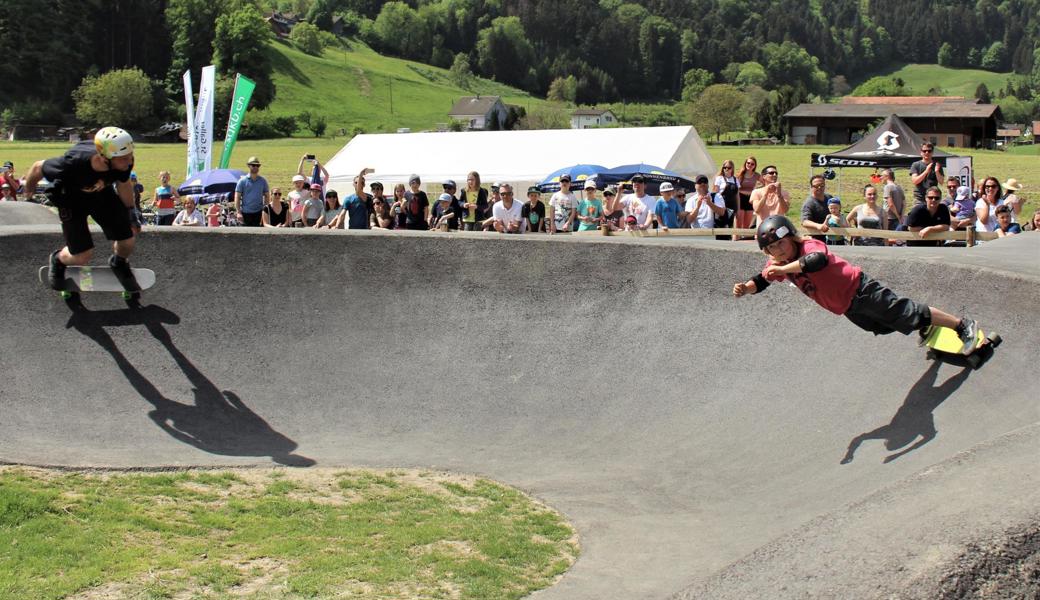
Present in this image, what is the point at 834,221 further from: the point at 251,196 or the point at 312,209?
the point at 251,196

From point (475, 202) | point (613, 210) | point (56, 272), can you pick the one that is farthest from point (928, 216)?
point (56, 272)

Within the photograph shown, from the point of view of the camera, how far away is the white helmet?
25.0ft

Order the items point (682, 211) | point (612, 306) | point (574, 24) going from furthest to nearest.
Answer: point (574, 24)
point (682, 211)
point (612, 306)

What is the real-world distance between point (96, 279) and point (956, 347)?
662 cm

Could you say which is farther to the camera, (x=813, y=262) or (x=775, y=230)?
(x=775, y=230)

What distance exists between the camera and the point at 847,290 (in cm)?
661

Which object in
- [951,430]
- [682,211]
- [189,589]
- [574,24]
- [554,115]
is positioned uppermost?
[574,24]

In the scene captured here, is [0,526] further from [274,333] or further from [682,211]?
[682,211]

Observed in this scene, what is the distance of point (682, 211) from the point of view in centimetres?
1305

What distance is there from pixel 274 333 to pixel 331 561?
12.3ft

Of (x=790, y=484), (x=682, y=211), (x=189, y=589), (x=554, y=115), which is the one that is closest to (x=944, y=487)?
(x=790, y=484)

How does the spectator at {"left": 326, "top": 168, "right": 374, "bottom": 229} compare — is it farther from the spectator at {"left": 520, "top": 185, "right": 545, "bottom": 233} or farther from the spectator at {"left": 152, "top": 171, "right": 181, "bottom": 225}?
the spectator at {"left": 152, "top": 171, "right": 181, "bottom": 225}

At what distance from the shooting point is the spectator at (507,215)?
1262 centimetres

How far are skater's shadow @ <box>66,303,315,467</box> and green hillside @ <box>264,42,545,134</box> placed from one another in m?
88.0
